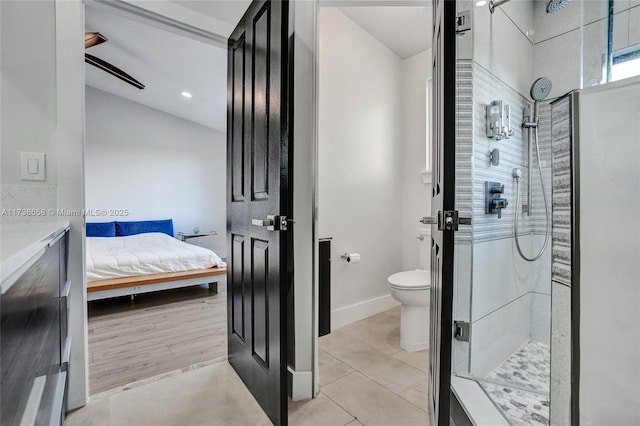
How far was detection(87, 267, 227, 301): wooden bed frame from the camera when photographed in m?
2.95

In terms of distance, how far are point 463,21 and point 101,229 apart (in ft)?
18.9

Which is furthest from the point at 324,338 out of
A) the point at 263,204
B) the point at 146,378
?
the point at 263,204

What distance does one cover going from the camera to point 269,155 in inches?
55.5

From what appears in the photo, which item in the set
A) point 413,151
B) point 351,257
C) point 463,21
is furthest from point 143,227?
point 463,21

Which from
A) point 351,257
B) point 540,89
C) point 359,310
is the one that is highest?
point 540,89

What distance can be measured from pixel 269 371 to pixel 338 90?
2.18m

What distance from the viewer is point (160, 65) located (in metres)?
3.78

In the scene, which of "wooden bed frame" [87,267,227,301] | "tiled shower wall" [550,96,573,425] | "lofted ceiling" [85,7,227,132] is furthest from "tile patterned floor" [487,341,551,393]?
"lofted ceiling" [85,7,227,132]

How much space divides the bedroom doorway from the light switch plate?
0.88 meters

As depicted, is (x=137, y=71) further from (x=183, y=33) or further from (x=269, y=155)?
(x=269, y=155)

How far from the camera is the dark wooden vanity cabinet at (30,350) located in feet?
1.59

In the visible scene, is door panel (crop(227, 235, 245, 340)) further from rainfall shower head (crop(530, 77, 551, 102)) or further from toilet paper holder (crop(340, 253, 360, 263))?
rainfall shower head (crop(530, 77, 551, 102))

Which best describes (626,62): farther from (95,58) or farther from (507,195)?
(95,58)

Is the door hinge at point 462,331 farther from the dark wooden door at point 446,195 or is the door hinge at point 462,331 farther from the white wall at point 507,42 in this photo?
the white wall at point 507,42
